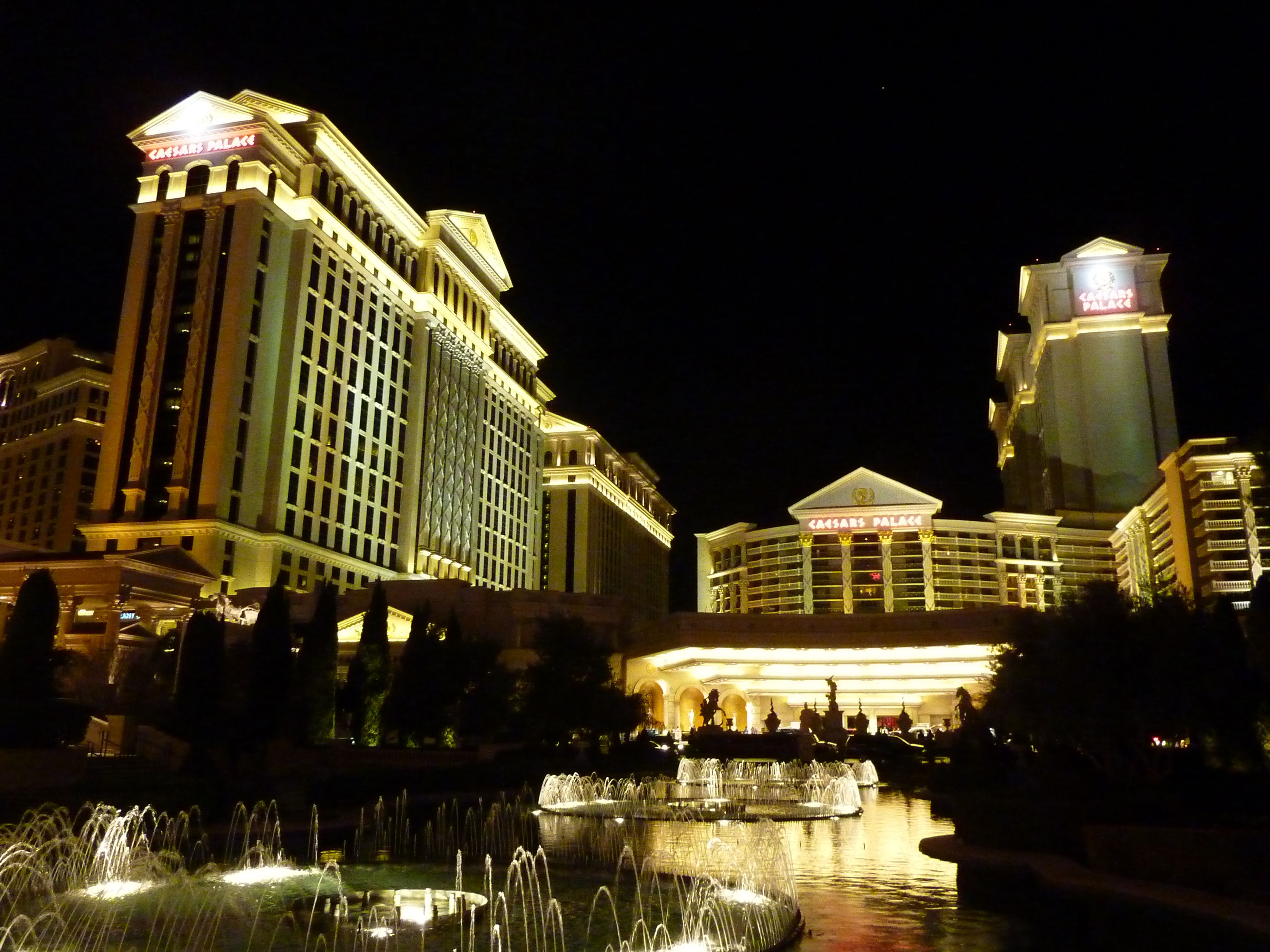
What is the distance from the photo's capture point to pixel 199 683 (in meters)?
29.4

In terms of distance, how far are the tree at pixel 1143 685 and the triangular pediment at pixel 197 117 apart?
72.6 metres

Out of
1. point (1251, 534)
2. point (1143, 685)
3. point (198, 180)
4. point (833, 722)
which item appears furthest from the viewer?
point (1251, 534)

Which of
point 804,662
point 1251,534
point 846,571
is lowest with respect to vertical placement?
point 804,662

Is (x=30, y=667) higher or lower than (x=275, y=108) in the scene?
lower

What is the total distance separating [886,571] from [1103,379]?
1366 inches

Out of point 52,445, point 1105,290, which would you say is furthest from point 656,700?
point 1105,290

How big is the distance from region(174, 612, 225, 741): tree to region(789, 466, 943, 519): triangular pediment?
9534 cm

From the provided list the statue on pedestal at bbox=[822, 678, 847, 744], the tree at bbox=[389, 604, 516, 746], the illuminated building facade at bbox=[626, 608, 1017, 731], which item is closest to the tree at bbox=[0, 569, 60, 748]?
the tree at bbox=[389, 604, 516, 746]

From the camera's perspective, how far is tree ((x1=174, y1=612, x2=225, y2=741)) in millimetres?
29109

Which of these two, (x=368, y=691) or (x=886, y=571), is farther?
(x=886, y=571)

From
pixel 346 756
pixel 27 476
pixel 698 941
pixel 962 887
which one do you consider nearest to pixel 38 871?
pixel 698 941

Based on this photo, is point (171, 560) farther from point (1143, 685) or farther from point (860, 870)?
point (1143, 685)

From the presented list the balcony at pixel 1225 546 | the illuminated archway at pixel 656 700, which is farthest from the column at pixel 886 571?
the illuminated archway at pixel 656 700

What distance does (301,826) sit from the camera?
2031cm
